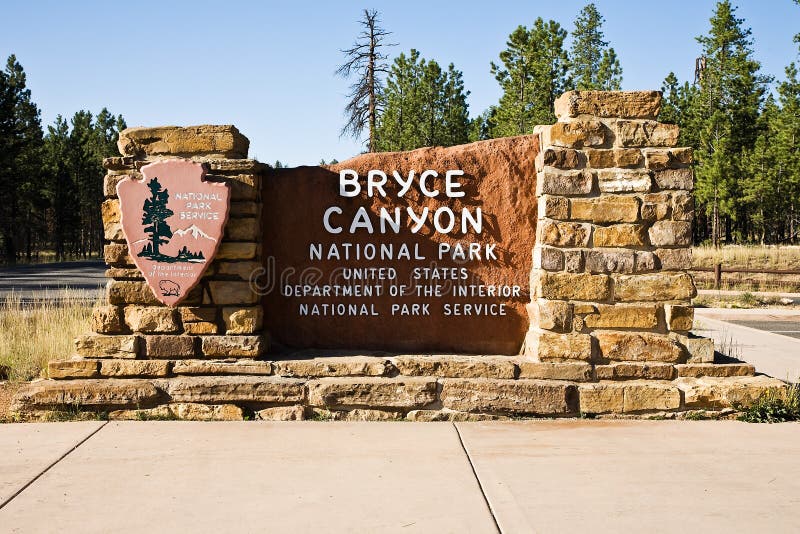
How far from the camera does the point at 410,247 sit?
6.67 m

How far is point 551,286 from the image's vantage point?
20.3ft

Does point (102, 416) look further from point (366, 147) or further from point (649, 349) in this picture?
point (366, 147)

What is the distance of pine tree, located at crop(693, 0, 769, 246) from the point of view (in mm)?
37562

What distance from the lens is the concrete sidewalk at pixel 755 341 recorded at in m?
9.25

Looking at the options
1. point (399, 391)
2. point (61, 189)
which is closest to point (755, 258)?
point (399, 391)

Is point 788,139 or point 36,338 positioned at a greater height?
point 788,139

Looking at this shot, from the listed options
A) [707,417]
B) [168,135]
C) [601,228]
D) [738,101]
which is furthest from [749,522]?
[738,101]

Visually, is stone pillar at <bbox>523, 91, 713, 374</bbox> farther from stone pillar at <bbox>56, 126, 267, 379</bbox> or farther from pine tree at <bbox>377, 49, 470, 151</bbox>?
pine tree at <bbox>377, 49, 470, 151</bbox>

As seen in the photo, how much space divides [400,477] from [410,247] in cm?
252

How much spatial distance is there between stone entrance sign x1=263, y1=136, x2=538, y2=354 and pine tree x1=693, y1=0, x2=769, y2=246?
110 ft

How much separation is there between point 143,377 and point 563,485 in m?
3.56

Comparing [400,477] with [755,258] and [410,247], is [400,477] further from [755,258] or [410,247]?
[755,258]

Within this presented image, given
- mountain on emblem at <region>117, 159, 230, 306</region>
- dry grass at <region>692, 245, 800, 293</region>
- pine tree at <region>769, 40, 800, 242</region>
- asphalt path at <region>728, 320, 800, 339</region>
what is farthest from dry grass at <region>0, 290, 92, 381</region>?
pine tree at <region>769, 40, 800, 242</region>

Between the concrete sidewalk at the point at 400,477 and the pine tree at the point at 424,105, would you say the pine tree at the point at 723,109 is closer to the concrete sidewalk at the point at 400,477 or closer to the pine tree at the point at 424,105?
the pine tree at the point at 424,105
